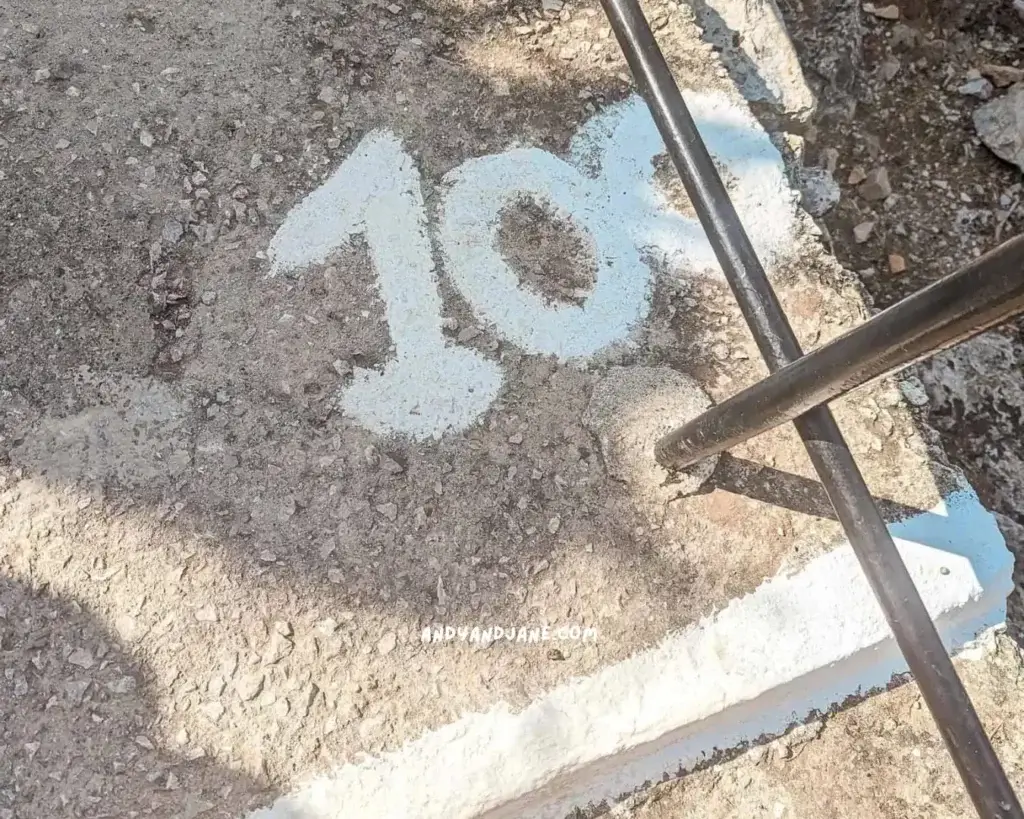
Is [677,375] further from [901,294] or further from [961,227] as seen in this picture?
[961,227]

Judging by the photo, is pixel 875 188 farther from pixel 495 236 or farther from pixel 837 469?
pixel 837 469

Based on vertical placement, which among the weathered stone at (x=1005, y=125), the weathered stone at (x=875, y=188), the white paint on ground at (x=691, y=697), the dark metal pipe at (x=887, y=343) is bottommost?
the white paint on ground at (x=691, y=697)

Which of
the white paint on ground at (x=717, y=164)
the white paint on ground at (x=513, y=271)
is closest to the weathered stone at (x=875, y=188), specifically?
the white paint on ground at (x=717, y=164)

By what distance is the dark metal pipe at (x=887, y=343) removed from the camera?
86cm

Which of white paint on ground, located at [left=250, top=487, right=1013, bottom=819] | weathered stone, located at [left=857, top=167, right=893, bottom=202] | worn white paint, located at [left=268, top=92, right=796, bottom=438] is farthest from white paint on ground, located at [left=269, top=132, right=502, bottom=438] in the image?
weathered stone, located at [left=857, top=167, right=893, bottom=202]

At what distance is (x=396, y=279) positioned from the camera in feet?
5.48

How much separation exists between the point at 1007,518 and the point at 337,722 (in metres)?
1.64

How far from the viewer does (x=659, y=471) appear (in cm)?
160

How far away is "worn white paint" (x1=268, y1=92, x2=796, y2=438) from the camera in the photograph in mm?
1612

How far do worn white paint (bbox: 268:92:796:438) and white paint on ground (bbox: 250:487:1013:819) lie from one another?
562 millimetres

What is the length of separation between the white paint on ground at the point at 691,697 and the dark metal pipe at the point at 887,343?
0.43 metres

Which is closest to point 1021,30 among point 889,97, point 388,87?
point 889,97

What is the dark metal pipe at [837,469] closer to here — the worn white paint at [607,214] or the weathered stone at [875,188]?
the worn white paint at [607,214]

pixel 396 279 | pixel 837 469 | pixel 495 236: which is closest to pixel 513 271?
pixel 495 236
